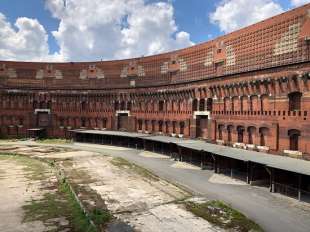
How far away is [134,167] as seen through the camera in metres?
34.4

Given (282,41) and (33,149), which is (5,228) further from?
(33,149)

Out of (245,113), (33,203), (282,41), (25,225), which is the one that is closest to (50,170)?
(33,203)

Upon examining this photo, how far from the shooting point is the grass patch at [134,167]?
1178 inches

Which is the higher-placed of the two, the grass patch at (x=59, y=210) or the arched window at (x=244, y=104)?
the arched window at (x=244, y=104)

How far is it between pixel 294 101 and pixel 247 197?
36.2ft

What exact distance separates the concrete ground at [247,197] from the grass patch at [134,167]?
2.98ft

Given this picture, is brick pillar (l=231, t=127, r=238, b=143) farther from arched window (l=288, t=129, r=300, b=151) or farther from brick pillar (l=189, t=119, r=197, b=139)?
brick pillar (l=189, t=119, r=197, b=139)

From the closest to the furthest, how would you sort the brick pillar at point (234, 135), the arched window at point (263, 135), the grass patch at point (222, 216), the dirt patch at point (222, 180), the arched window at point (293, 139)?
1. the grass patch at point (222, 216)
2. the dirt patch at point (222, 180)
3. the arched window at point (293, 139)
4. the arched window at point (263, 135)
5. the brick pillar at point (234, 135)

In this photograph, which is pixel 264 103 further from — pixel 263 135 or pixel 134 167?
pixel 134 167

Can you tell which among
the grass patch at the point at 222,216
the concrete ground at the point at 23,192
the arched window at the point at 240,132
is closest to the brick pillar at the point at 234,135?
the arched window at the point at 240,132

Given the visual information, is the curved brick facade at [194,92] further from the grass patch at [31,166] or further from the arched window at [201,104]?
the grass patch at [31,166]

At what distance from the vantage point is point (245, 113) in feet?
113

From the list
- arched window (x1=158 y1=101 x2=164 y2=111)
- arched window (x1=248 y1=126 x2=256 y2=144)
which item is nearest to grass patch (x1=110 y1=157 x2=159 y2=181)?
arched window (x1=248 y1=126 x2=256 y2=144)

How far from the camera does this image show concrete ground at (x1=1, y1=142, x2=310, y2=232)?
18.1 m
